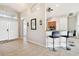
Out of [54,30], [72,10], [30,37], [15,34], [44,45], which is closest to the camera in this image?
[72,10]

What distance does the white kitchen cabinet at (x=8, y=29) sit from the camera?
6918mm

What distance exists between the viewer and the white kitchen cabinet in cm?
692

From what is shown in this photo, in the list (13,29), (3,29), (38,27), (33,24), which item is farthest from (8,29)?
(38,27)

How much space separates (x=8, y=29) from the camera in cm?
755

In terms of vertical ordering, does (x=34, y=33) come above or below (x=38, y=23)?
below

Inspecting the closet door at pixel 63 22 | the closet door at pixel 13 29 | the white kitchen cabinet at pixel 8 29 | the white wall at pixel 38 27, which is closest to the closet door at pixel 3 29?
the white kitchen cabinet at pixel 8 29

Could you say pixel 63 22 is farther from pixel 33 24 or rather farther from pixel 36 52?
pixel 33 24

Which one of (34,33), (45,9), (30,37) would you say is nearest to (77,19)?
(45,9)

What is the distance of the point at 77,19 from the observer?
15.2 ft

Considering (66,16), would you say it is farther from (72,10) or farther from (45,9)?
(45,9)

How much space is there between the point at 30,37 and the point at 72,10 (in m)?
3.49

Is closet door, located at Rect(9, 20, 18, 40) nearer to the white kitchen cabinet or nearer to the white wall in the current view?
the white kitchen cabinet

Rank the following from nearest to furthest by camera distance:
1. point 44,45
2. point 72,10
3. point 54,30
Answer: point 72,10 < point 54,30 < point 44,45

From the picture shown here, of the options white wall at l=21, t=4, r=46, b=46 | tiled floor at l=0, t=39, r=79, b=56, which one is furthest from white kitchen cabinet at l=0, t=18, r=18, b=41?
tiled floor at l=0, t=39, r=79, b=56
